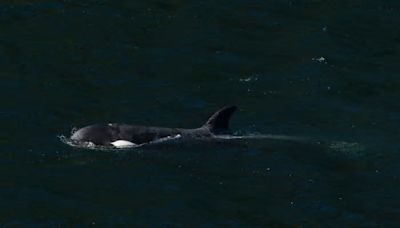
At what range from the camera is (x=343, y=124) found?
1380 inches

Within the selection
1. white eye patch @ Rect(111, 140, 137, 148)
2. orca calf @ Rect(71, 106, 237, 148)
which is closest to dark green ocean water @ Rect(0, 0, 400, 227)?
white eye patch @ Rect(111, 140, 137, 148)

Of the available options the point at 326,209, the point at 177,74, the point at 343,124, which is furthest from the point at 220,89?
the point at 326,209

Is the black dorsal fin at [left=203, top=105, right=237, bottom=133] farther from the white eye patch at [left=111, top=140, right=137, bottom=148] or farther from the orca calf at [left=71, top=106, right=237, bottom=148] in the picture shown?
the white eye patch at [left=111, top=140, right=137, bottom=148]

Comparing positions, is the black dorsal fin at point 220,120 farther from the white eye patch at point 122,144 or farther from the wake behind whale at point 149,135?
the white eye patch at point 122,144

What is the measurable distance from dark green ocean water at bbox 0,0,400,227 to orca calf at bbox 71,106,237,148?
398mm

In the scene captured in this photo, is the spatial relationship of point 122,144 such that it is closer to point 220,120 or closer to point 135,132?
point 135,132

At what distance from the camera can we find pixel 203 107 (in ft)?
118

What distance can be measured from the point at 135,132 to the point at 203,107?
439 centimetres

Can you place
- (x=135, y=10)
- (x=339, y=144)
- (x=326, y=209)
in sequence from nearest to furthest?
(x=326, y=209)
(x=339, y=144)
(x=135, y=10)

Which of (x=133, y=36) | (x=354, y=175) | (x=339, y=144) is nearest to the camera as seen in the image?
(x=354, y=175)

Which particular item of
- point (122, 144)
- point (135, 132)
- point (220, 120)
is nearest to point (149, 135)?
A: point (135, 132)

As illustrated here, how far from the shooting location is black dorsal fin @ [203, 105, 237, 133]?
32625 mm

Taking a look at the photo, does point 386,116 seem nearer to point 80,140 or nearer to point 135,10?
point 80,140

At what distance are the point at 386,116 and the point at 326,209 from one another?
764 centimetres
